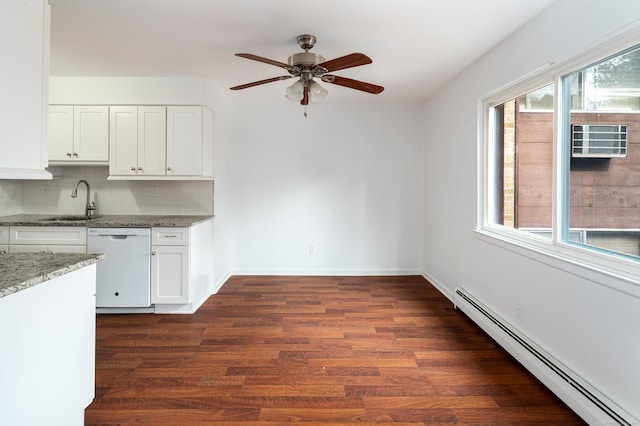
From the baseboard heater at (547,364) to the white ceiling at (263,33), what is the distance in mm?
2225

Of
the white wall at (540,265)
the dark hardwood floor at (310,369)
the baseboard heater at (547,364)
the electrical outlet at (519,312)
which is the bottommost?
the dark hardwood floor at (310,369)

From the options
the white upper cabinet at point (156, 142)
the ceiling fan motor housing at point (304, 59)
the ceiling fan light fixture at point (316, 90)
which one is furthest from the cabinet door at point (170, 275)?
the ceiling fan motor housing at point (304, 59)

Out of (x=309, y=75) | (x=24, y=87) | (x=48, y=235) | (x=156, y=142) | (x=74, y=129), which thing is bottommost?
(x=48, y=235)

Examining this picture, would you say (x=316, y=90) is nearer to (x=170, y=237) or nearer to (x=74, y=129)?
(x=170, y=237)

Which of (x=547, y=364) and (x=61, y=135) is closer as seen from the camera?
(x=547, y=364)

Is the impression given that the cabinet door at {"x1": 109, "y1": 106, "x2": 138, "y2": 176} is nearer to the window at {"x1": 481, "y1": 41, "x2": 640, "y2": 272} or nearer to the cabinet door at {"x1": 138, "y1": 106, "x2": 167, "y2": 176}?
the cabinet door at {"x1": 138, "y1": 106, "x2": 167, "y2": 176}

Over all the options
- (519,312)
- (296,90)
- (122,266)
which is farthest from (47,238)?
(519,312)

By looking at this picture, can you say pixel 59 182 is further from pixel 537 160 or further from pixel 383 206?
pixel 537 160

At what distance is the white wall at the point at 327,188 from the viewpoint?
4.83 meters

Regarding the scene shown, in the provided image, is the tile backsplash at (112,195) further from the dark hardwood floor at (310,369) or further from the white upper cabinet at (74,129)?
the dark hardwood floor at (310,369)

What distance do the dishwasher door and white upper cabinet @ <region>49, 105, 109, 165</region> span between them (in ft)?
3.32

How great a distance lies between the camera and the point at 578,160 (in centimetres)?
214

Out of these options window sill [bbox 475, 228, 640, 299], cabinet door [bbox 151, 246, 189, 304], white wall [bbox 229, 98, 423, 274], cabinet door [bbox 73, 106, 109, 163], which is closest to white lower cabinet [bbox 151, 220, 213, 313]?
cabinet door [bbox 151, 246, 189, 304]

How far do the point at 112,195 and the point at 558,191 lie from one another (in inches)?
170
